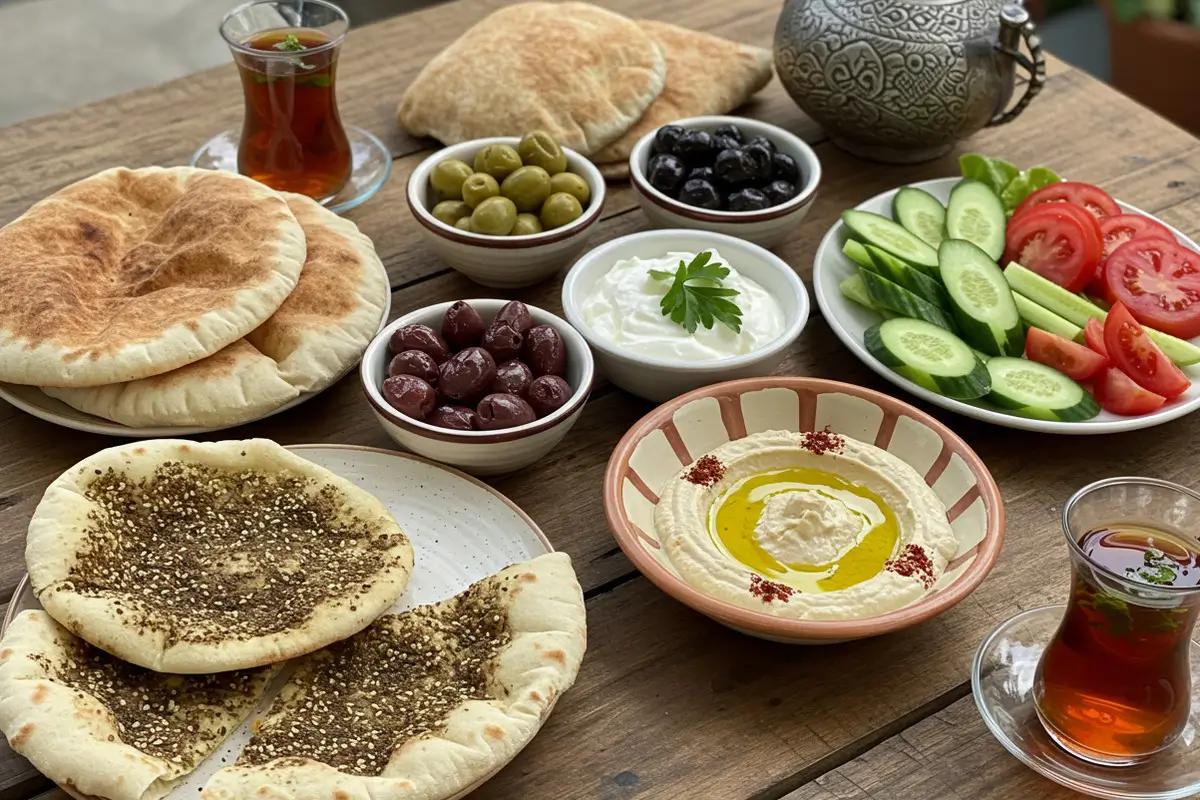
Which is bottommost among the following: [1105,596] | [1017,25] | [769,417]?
[769,417]

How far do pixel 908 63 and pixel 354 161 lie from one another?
1.47m

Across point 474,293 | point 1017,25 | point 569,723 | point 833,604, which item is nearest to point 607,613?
point 569,723

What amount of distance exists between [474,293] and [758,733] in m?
1.35

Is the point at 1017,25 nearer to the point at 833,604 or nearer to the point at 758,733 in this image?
the point at 833,604

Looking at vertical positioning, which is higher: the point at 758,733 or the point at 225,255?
the point at 225,255

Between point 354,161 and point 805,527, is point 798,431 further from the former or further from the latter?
point 354,161

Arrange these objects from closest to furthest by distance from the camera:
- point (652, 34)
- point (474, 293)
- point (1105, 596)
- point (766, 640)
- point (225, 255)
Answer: point (1105, 596), point (766, 640), point (225, 255), point (474, 293), point (652, 34)

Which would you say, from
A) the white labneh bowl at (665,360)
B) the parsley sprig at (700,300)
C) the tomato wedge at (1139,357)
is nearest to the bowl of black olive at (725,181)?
the white labneh bowl at (665,360)

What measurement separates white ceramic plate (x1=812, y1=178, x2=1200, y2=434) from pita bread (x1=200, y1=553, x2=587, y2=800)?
0.89 m

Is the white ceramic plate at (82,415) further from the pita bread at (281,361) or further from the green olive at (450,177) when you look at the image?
the green olive at (450,177)

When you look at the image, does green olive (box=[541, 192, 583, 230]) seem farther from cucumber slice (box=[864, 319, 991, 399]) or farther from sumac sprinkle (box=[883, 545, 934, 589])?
sumac sprinkle (box=[883, 545, 934, 589])

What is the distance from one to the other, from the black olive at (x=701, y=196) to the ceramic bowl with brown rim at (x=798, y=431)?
2.20 feet

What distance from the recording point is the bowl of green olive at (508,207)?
269cm

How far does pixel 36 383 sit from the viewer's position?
228cm
